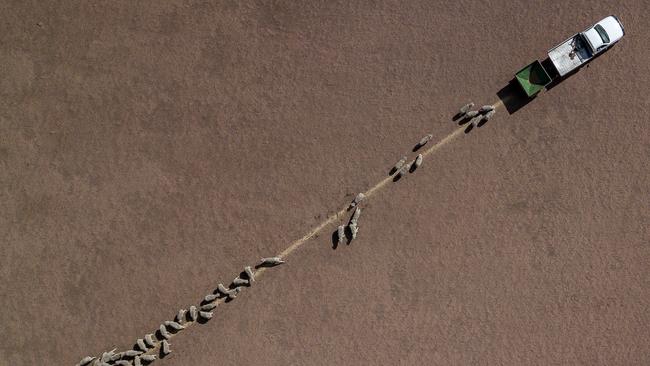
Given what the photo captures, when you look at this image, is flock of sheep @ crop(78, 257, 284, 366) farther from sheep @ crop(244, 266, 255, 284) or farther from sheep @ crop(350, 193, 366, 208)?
sheep @ crop(350, 193, 366, 208)

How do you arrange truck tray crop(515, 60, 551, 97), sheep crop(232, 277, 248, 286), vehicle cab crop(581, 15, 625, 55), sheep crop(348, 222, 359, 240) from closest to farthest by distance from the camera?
vehicle cab crop(581, 15, 625, 55), truck tray crop(515, 60, 551, 97), sheep crop(348, 222, 359, 240), sheep crop(232, 277, 248, 286)

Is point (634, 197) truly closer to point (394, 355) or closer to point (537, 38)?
point (537, 38)

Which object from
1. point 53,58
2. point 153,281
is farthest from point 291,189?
point 53,58

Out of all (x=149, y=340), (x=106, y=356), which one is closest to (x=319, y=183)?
(x=149, y=340)

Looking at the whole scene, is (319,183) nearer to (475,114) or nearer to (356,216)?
(356,216)

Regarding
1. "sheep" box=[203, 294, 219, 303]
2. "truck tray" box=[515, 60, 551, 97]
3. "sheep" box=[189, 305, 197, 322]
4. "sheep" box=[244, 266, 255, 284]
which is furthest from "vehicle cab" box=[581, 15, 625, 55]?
"sheep" box=[189, 305, 197, 322]

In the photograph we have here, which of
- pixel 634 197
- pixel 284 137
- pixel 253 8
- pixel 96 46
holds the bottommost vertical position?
pixel 634 197

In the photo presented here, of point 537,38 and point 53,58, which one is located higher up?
point 53,58

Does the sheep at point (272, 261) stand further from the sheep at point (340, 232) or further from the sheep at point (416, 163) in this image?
the sheep at point (416, 163)

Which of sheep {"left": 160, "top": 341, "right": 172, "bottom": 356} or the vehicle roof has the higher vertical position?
the vehicle roof
